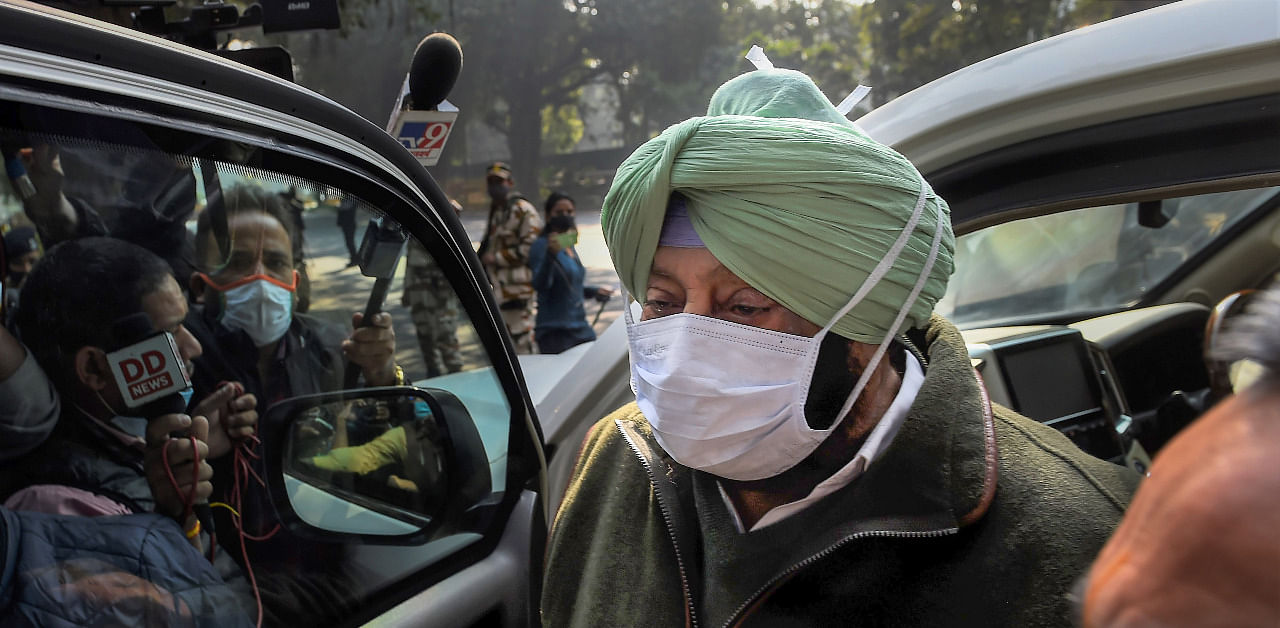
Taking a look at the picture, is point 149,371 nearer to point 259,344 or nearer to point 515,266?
point 259,344

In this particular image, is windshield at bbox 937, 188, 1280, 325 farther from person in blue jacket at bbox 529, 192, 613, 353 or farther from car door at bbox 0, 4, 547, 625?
person in blue jacket at bbox 529, 192, 613, 353

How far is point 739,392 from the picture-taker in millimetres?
1559

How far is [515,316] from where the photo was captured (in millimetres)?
8367

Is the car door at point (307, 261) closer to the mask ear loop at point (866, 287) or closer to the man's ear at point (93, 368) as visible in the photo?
the man's ear at point (93, 368)

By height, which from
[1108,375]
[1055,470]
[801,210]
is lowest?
[1108,375]

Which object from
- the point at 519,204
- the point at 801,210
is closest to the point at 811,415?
the point at 801,210

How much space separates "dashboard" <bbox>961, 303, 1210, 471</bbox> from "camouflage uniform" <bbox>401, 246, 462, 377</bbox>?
1381 mm

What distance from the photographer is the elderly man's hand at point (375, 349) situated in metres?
2.07

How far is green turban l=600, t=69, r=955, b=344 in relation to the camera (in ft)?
4.72

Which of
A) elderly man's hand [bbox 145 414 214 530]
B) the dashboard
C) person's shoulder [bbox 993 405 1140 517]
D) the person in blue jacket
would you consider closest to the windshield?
the dashboard

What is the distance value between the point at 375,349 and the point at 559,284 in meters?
6.32

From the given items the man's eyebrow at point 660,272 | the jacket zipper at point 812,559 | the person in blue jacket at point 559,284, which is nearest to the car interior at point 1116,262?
the man's eyebrow at point 660,272

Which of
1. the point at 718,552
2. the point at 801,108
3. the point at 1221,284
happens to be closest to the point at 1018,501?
the point at 718,552

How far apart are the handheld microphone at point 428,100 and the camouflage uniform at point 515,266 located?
5.91 m
